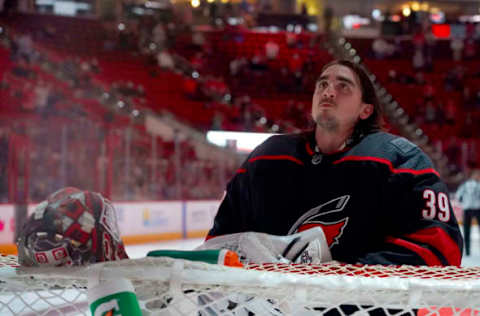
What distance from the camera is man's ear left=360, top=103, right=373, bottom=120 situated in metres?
1.44

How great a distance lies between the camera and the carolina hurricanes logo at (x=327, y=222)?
1.21 metres

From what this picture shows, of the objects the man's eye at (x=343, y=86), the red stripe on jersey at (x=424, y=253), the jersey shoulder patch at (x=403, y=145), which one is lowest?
the red stripe on jersey at (x=424, y=253)

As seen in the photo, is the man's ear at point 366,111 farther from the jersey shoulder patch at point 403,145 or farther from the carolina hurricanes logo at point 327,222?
the carolina hurricanes logo at point 327,222

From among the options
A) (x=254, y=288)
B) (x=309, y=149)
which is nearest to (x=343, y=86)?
(x=309, y=149)

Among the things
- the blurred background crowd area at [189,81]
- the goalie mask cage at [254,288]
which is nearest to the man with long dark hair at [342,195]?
the goalie mask cage at [254,288]

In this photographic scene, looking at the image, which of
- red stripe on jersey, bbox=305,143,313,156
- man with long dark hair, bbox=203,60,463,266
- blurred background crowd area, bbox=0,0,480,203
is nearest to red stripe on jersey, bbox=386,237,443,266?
man with long dark hair, bbox=203,60,463,266

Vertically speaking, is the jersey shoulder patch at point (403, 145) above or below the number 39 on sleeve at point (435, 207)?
above

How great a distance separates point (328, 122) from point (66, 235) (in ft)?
2.71

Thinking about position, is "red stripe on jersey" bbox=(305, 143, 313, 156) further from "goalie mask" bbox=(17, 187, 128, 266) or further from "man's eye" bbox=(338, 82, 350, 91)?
"goalie mask" bbox=(17, 187, 128, 266)

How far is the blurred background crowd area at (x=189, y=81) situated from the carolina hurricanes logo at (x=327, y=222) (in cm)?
432

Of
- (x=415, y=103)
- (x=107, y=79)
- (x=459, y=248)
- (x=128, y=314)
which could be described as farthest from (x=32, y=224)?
(x=415, y=103)

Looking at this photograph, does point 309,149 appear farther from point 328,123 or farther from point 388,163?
point 388,163

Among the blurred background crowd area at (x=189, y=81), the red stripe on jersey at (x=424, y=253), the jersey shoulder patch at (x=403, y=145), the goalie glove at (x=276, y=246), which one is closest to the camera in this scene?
the goalie glove at (x=276, y=246)

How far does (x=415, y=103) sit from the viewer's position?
36.8ft
